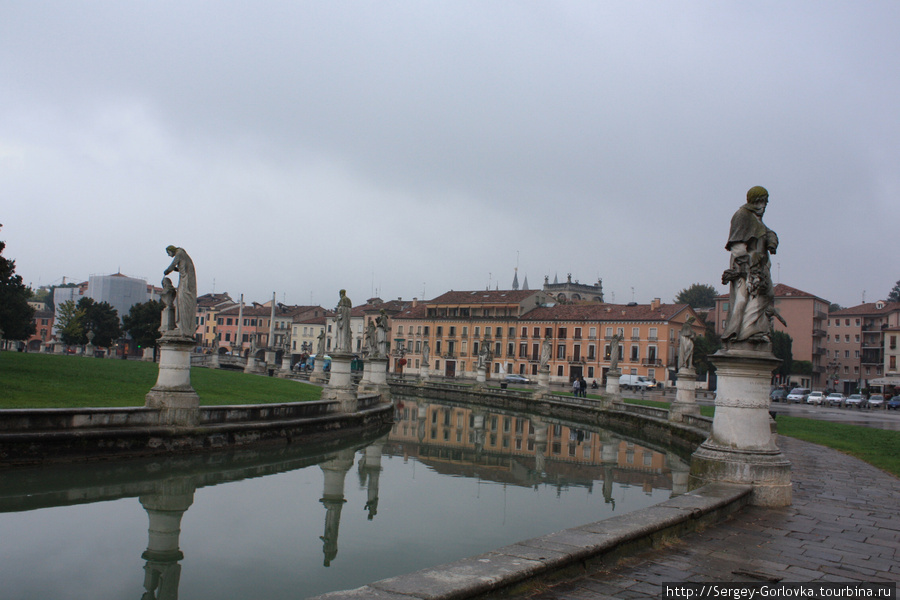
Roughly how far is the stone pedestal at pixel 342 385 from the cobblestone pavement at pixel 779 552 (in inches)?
587

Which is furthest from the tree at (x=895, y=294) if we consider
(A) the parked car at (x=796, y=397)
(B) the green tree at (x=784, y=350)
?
(A) the parked car at (x=796, y=397)

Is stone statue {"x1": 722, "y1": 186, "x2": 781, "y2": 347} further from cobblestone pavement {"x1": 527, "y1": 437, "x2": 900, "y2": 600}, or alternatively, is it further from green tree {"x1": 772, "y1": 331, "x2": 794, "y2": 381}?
green tree {"x1": 772, "y1": 331, "x2": 794, "y2": 381}

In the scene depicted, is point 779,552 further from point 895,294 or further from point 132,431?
point 895,294

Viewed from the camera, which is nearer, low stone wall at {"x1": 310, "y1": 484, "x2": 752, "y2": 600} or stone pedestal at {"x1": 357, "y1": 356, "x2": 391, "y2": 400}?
low stone wall at {"x1": 310, "y1": 484, "x2": 752, "y2": 600}

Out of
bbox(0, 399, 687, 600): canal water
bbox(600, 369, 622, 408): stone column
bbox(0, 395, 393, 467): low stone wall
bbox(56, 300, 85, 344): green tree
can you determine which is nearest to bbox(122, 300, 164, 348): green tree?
bbox(56, 300, 85, 344): green tree

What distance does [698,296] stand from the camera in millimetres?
108312

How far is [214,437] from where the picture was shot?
14.9 metres

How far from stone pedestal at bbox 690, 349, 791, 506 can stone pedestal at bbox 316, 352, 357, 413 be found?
14.5 meters

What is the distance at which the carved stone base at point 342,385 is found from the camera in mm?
21534

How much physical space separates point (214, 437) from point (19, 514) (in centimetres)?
630

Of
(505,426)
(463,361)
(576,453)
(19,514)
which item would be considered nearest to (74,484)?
(19,514)

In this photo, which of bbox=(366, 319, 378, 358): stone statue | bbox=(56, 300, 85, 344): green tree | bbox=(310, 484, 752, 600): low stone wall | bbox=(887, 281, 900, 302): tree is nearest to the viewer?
bbox=(310, 484, 752, 600): low stone wall

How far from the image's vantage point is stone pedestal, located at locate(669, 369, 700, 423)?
2319 centimetres

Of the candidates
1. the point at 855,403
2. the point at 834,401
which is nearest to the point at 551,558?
the point at 834,401
